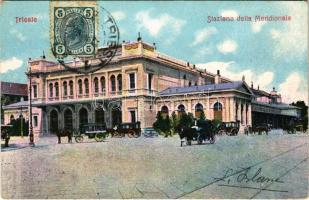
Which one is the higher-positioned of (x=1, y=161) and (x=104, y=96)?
(x=104, y=96)

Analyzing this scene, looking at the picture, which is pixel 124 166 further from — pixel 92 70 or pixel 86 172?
pixel 92 70

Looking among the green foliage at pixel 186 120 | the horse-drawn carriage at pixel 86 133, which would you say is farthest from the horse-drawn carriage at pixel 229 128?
the horse-drawn carriage at pixel 86 133

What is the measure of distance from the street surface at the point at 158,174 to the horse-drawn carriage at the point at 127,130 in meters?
2.43

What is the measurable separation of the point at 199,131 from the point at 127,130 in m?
2.20

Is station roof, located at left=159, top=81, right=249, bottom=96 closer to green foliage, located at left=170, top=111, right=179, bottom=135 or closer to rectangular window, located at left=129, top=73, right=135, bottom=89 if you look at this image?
green foliage, located at left=170, top=111, right=179, bottom=135

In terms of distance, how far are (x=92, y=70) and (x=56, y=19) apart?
54.3 inches

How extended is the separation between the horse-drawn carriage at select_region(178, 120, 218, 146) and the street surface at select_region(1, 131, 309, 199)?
5.79 feet

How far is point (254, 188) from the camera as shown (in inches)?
281

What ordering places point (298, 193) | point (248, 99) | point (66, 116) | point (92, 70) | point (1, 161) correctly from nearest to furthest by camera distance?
point (298, 193) → point (1, 161) → point (92, 70) → point (66, 116) → point (248, 99)

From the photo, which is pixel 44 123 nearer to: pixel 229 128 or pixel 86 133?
pixel 86 133

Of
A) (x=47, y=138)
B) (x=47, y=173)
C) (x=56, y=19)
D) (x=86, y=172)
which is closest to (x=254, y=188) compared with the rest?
(x=86, y=172)

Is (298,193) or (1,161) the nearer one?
(298,193)

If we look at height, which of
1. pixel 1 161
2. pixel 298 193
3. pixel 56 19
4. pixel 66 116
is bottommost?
pixel 298 193
